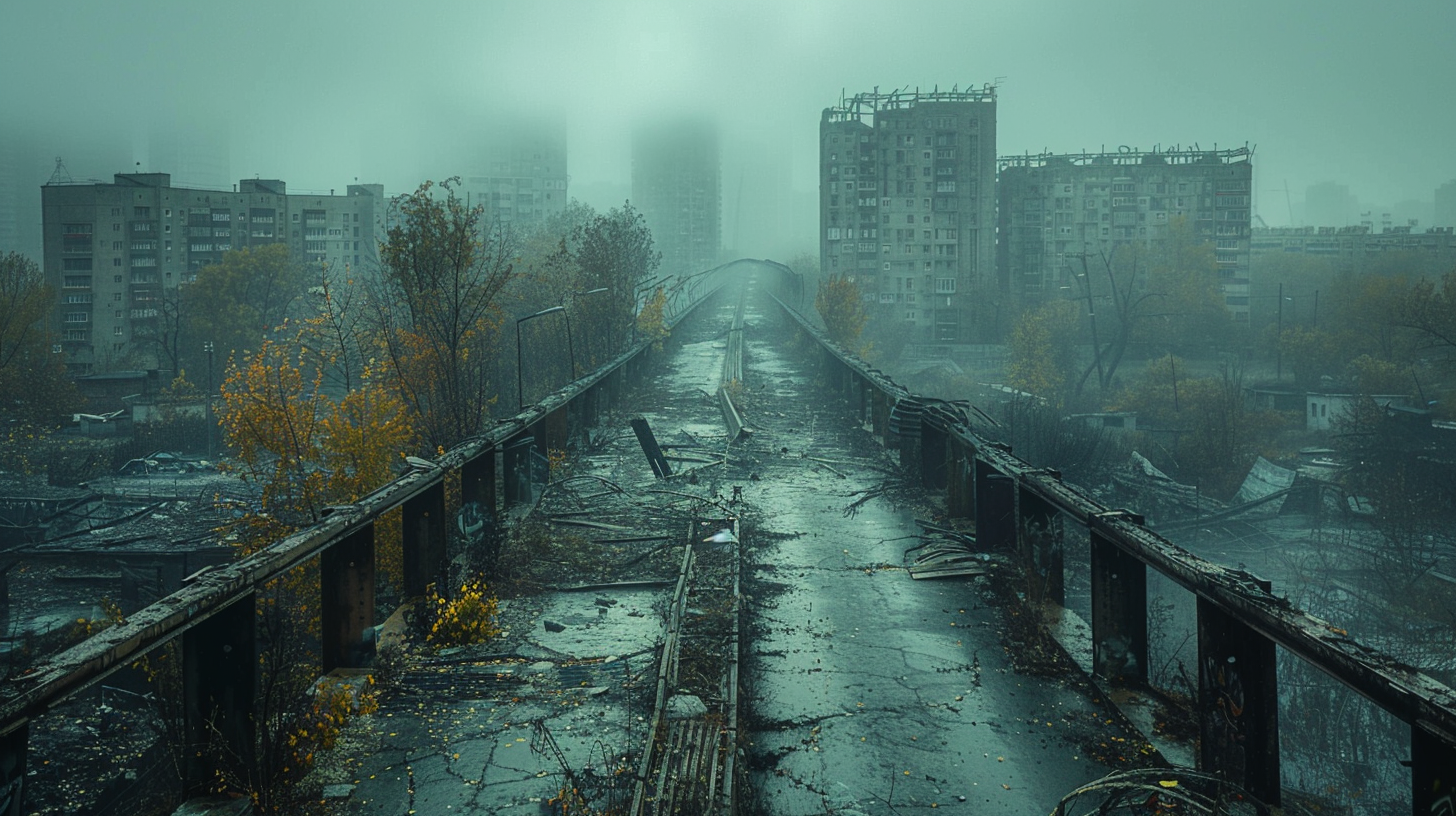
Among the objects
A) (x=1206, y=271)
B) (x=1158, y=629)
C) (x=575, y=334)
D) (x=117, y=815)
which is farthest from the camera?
(x=1206, y=271)

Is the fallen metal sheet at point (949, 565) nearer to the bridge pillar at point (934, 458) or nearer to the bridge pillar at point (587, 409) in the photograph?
the bridge pillar at point (934, 458)

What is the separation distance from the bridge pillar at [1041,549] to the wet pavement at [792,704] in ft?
1.56

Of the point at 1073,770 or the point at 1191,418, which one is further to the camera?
the point at 1191,418

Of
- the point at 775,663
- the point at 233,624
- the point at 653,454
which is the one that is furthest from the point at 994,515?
the point at 233,624

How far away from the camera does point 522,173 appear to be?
173375 mm

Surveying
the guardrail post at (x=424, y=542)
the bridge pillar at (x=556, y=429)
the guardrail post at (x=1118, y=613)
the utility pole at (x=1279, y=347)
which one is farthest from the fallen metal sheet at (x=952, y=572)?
the utility pole at (x=1279, y=347)

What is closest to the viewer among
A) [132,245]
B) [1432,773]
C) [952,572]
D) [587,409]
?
[1432,773]

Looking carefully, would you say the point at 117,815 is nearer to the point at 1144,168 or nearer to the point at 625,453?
the point at 625,453

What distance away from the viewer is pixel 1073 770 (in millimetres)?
7234

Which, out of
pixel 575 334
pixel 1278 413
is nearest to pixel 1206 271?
pixel 1278 413

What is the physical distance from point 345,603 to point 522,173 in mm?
172732

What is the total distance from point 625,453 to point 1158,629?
1118 centimetres

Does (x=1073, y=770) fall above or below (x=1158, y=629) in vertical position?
above

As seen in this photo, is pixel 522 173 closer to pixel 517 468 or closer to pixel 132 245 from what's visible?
pixel 132 245
